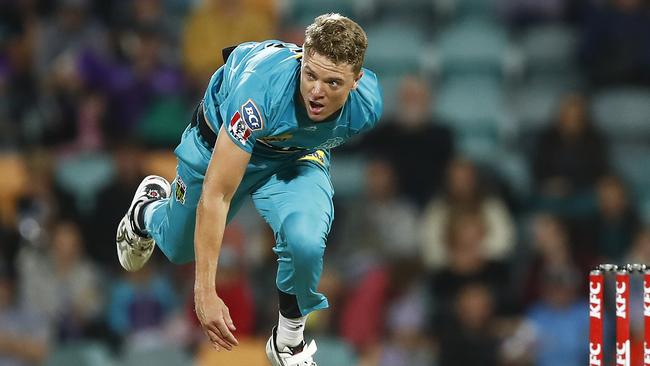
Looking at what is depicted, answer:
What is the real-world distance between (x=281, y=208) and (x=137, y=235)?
4.45 ft

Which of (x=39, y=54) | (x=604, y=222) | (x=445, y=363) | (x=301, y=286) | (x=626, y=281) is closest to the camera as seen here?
(x=626, y=281)

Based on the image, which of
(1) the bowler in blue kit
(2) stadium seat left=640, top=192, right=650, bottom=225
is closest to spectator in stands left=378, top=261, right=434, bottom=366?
(2) stadium seat left=640, top=192, right=650, bottom=225

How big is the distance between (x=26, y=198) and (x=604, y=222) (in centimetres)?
476

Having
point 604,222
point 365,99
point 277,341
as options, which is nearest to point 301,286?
point 277,341

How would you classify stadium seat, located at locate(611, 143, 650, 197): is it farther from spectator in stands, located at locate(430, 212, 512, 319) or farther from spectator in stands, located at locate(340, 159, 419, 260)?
spectator in stands, located at locate(340, 159, 419, 260)

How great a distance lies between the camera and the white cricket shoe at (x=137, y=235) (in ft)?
22.6

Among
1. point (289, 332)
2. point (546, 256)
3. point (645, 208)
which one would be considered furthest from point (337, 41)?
point (645, 208)

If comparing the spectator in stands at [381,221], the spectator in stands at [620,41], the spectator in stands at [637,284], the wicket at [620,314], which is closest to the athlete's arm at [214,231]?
the wicket at [620,314]

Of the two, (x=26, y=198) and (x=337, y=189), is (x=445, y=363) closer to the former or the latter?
(x=337, y=189)

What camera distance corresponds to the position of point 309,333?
943cm

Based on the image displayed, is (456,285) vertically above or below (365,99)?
below

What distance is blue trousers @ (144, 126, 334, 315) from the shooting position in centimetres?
568

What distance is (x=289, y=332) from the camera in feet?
20.0

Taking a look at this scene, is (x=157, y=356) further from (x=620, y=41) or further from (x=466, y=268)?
(x=620, y=41)
